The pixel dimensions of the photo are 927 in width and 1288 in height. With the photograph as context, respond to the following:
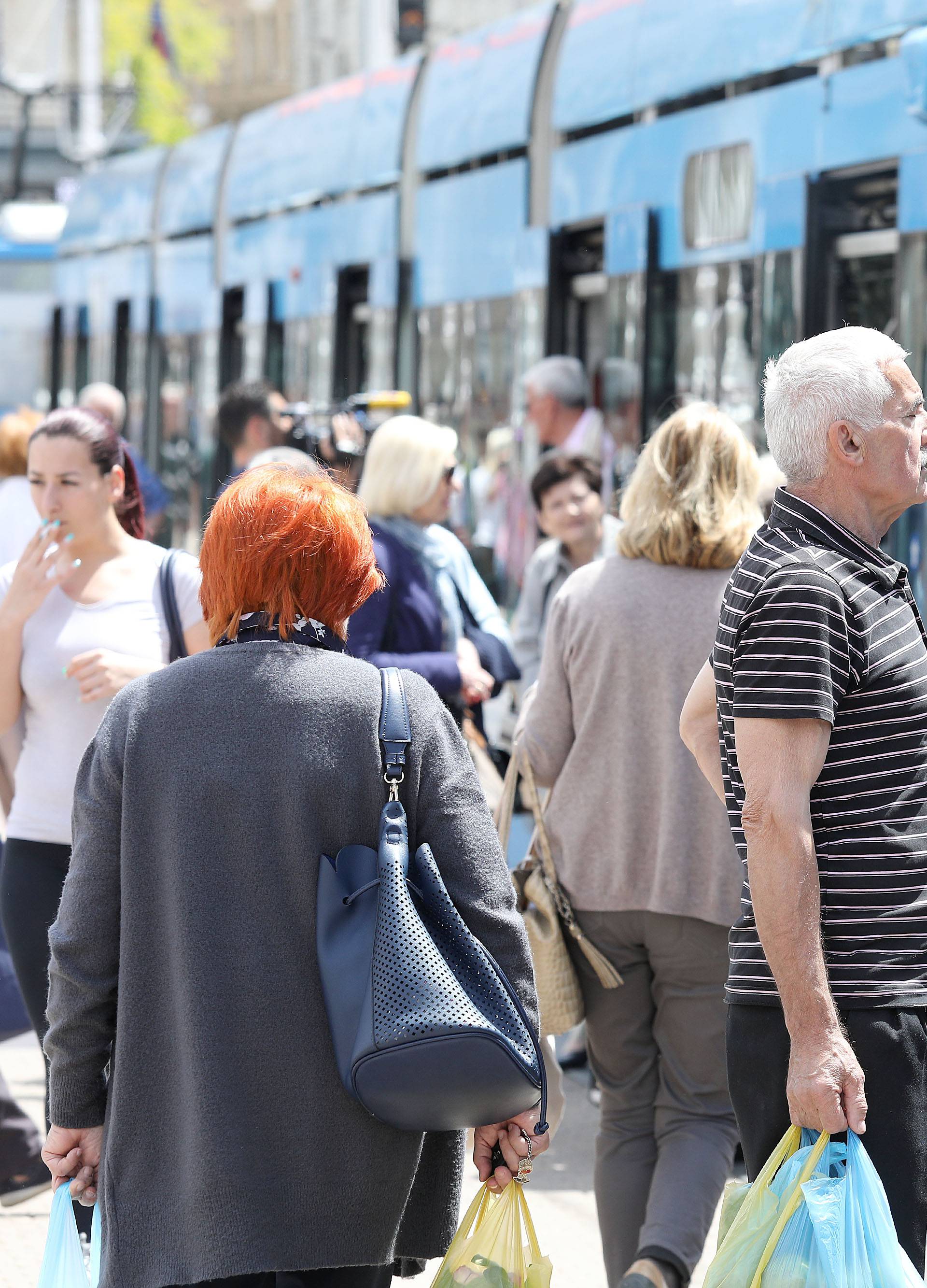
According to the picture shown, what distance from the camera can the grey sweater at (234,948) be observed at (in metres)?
→ 2.47

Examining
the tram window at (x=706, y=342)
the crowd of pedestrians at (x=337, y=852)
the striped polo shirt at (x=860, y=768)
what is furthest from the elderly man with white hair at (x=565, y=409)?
the striped polo shirt at (x=860, y=768)

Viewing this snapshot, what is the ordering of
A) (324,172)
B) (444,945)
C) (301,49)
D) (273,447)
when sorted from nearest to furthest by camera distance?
(444,945) < (273,447) < (324,172) < (301,49)

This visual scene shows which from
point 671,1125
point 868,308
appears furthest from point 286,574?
point 868,308

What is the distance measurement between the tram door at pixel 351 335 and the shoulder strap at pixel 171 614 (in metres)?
5.37

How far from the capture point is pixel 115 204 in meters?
14.7

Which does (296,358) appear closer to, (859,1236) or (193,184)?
(193,184)

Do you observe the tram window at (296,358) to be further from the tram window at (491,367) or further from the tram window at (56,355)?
the tram window at (56,355)

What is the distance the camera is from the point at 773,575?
2.61m

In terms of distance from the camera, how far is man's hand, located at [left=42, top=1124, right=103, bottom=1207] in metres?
2.63

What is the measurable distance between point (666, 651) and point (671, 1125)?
0.90 metres

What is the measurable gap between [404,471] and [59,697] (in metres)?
1.19

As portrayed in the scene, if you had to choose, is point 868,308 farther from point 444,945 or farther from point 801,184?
point 444,945

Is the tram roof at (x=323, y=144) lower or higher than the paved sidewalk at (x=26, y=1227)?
higher

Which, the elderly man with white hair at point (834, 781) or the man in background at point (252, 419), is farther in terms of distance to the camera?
A: the man in background at point (252, 419)
